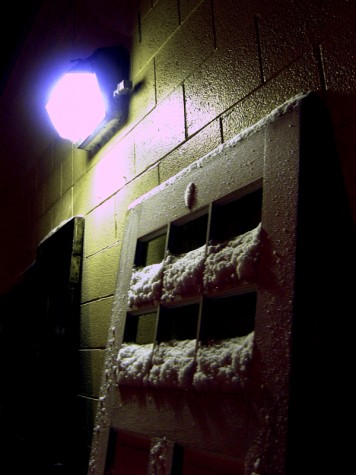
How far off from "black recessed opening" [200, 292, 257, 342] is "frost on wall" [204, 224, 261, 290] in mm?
85

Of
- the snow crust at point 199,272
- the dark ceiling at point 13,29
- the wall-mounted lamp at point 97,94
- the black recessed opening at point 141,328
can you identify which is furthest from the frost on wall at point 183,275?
the dark ceiling at point 13,29

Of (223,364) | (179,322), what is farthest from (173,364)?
(179,322)

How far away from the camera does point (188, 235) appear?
5.08 feet

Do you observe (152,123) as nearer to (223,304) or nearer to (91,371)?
(223,304)

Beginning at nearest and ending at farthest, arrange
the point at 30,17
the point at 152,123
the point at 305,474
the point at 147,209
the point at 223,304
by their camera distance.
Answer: the point at 305,474
the point at 223,304
the point at 147,209
the point at 152,123
the point at 30,17

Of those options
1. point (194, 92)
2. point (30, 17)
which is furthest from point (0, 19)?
point (194, 92)

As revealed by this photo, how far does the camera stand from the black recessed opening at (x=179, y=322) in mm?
1332

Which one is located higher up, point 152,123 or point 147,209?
point 152,123

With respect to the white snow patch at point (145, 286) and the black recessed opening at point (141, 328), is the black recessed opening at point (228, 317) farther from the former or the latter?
the black recessed opening at point (141, 328)

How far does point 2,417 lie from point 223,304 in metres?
2.98

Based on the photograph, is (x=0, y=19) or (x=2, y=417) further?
(x=0, y=19)

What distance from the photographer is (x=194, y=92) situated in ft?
5.57

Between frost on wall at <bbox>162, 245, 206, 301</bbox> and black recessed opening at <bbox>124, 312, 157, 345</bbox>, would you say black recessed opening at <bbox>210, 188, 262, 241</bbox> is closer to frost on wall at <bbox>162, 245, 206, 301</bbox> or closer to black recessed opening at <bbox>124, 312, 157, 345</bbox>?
frost on wall at <bbox>162, 245, 206, 301</bbox>

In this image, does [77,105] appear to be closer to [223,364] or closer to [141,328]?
[141,328]
